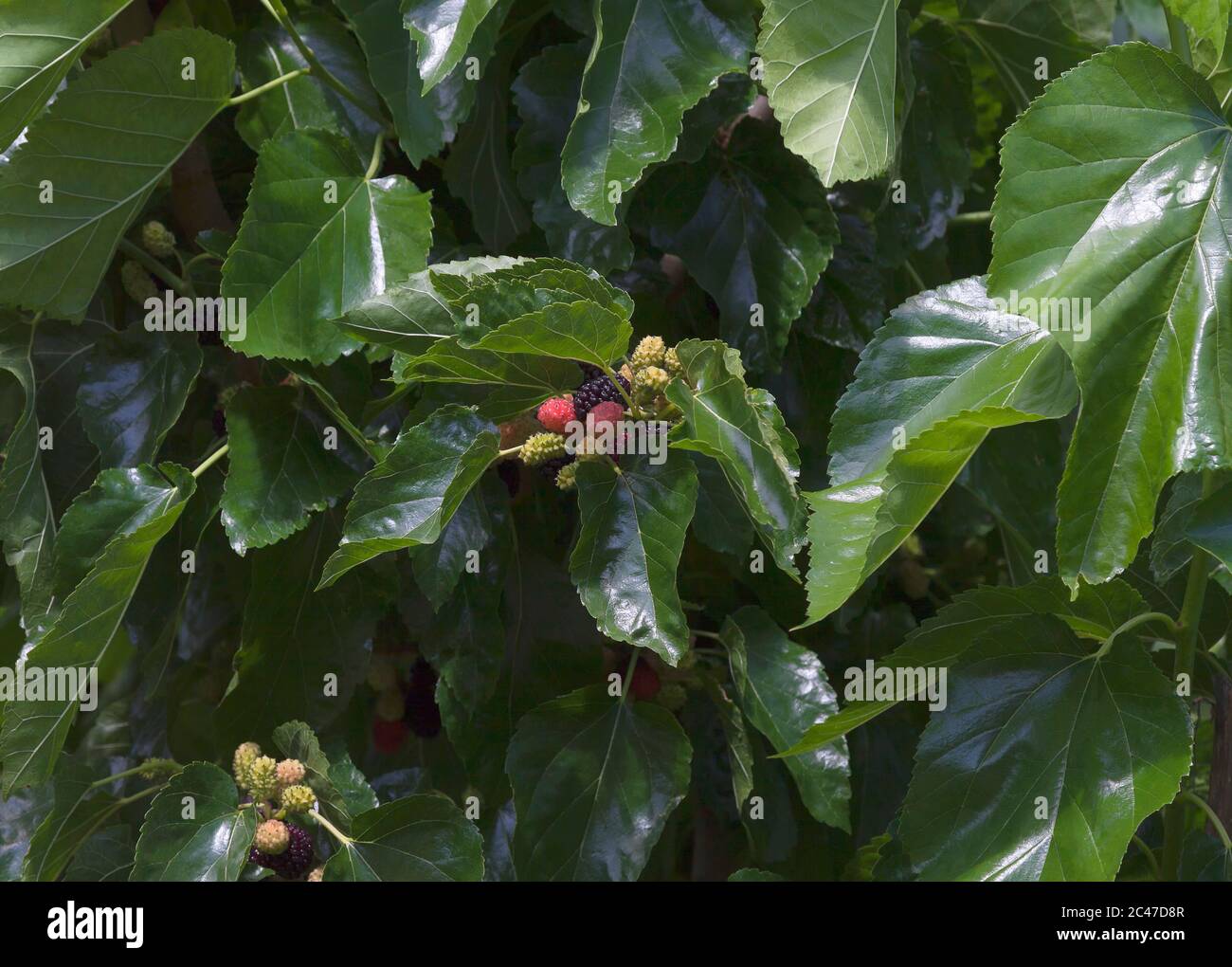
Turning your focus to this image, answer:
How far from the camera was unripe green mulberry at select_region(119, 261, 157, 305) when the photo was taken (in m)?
0.74

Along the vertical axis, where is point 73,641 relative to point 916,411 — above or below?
below

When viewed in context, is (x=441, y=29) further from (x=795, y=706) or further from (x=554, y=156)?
(x=795, y=706)

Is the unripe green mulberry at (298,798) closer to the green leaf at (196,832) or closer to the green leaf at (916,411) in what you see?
the green leaf at (196,832)

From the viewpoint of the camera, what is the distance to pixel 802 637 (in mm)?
816

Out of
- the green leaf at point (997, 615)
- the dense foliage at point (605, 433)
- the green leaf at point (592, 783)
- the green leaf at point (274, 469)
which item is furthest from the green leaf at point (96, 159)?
the green leaf at point (997, 615)

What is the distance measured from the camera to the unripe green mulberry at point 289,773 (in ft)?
2.14

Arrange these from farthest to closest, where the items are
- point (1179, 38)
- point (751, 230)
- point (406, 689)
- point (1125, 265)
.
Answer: point (406, 689) → point (751, 230) → point (1179, 38) → point (1125, 265)

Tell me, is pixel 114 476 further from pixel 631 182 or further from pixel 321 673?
pixel 631 182

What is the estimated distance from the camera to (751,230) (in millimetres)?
703

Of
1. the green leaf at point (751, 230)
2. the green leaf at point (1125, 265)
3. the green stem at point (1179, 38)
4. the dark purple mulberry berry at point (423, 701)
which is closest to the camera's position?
the green leaf at point (1125, 265)

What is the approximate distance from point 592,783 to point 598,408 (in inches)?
8.1

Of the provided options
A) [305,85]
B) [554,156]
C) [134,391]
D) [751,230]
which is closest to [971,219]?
[751,230]

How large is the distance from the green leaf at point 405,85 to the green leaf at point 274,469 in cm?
15
